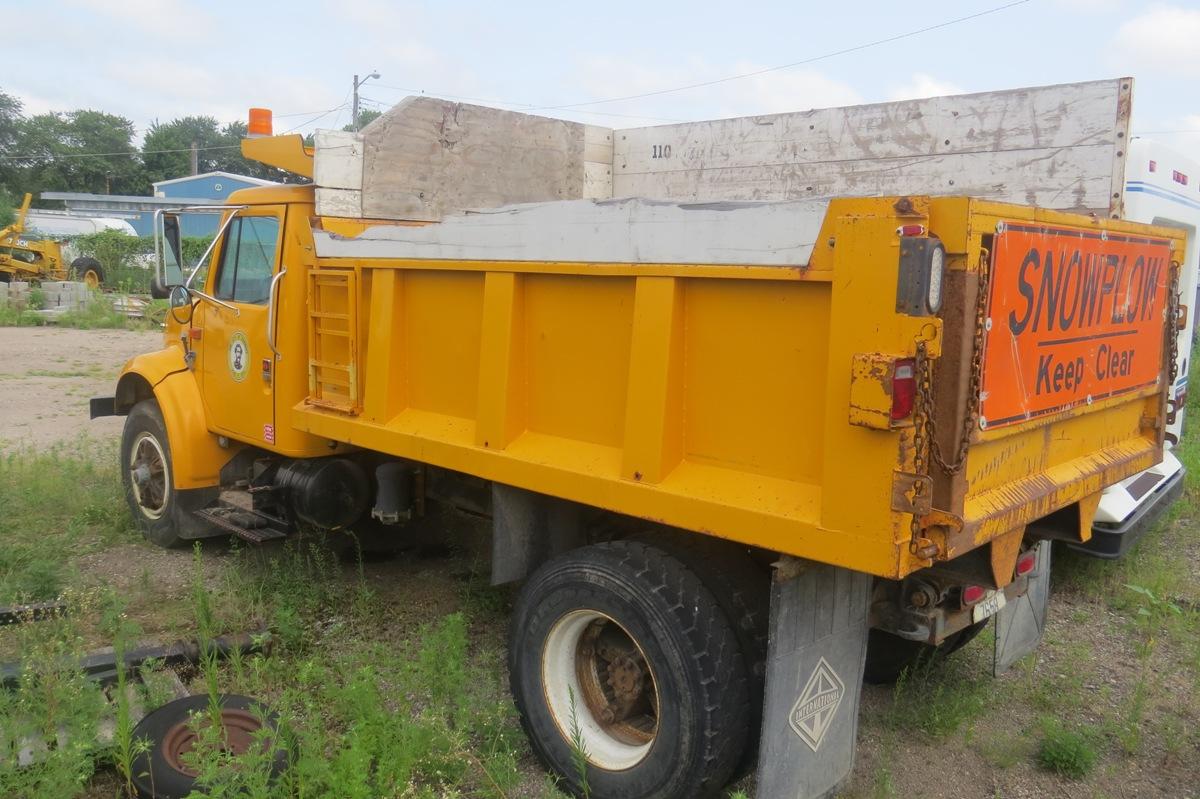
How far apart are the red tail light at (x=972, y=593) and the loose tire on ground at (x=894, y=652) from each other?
821 millimetres

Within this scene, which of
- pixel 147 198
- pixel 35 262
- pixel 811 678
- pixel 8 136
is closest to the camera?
pixel 811 678

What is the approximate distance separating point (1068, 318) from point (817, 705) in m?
1.57

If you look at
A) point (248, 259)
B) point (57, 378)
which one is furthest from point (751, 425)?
point (57, 378)

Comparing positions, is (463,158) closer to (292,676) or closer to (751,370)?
(292,676)

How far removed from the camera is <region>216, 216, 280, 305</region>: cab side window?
534 centimetres

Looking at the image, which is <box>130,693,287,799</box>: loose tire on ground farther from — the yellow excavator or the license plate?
the yellow excavator

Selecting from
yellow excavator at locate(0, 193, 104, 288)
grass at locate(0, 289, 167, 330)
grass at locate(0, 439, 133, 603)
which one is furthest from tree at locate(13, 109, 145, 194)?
grass at locate(0, 439, 133, 603)

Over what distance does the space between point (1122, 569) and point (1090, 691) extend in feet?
6.27

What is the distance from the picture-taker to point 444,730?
369 centimetres

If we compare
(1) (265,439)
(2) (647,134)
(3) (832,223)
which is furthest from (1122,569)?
(1) (265,439)

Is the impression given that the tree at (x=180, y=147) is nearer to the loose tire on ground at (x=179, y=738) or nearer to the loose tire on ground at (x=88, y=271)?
the loose tire on ground at (x=88, y=271)

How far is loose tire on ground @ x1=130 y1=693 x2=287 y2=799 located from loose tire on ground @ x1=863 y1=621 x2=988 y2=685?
2.58 meters

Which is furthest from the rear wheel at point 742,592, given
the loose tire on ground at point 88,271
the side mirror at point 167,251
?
the loose tire on ground at point 88,271

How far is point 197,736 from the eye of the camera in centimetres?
347
